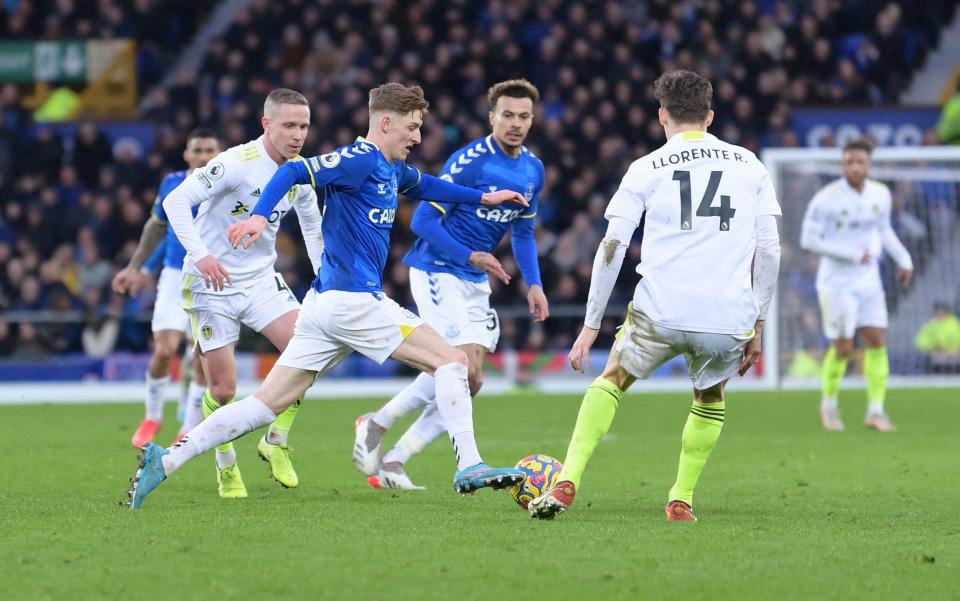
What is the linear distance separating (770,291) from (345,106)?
15.7 m

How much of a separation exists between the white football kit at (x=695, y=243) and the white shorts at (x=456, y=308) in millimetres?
2162

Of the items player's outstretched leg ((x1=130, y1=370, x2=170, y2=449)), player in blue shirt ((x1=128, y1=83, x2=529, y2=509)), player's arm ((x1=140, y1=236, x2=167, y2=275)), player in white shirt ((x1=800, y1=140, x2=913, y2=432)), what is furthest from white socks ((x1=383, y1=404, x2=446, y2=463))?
player in white shirt ((x1=800, y1=140, x2=913, y2=432))

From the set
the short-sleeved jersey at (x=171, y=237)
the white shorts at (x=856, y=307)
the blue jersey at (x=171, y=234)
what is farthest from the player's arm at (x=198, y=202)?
the white shorts at (x=856, y=307)

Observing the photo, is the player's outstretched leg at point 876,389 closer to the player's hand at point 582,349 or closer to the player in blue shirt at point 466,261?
the player in blue shirt at point 466,261

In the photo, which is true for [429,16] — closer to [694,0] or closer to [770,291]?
[694,0]

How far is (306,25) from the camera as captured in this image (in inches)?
966

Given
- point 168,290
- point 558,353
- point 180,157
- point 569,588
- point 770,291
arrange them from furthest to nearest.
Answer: point 180,157 → point 558,353 → point 168,290 → point 770,291 → point 569,588

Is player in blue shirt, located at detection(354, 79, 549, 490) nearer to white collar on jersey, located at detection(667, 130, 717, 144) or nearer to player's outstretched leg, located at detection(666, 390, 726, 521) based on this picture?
player's outstretched leg, located at detection(666, 390, 726, 521)

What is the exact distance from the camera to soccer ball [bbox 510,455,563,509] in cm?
723

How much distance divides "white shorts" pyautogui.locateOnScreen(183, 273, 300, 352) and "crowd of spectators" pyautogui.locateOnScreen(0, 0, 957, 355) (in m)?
10.8

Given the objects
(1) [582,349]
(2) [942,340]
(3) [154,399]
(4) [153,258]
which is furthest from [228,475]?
(2) [942,340]

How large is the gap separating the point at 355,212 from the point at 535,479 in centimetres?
157

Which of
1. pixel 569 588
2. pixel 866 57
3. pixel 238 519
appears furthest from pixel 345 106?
pixel 569 588

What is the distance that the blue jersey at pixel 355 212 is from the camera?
278 inches
